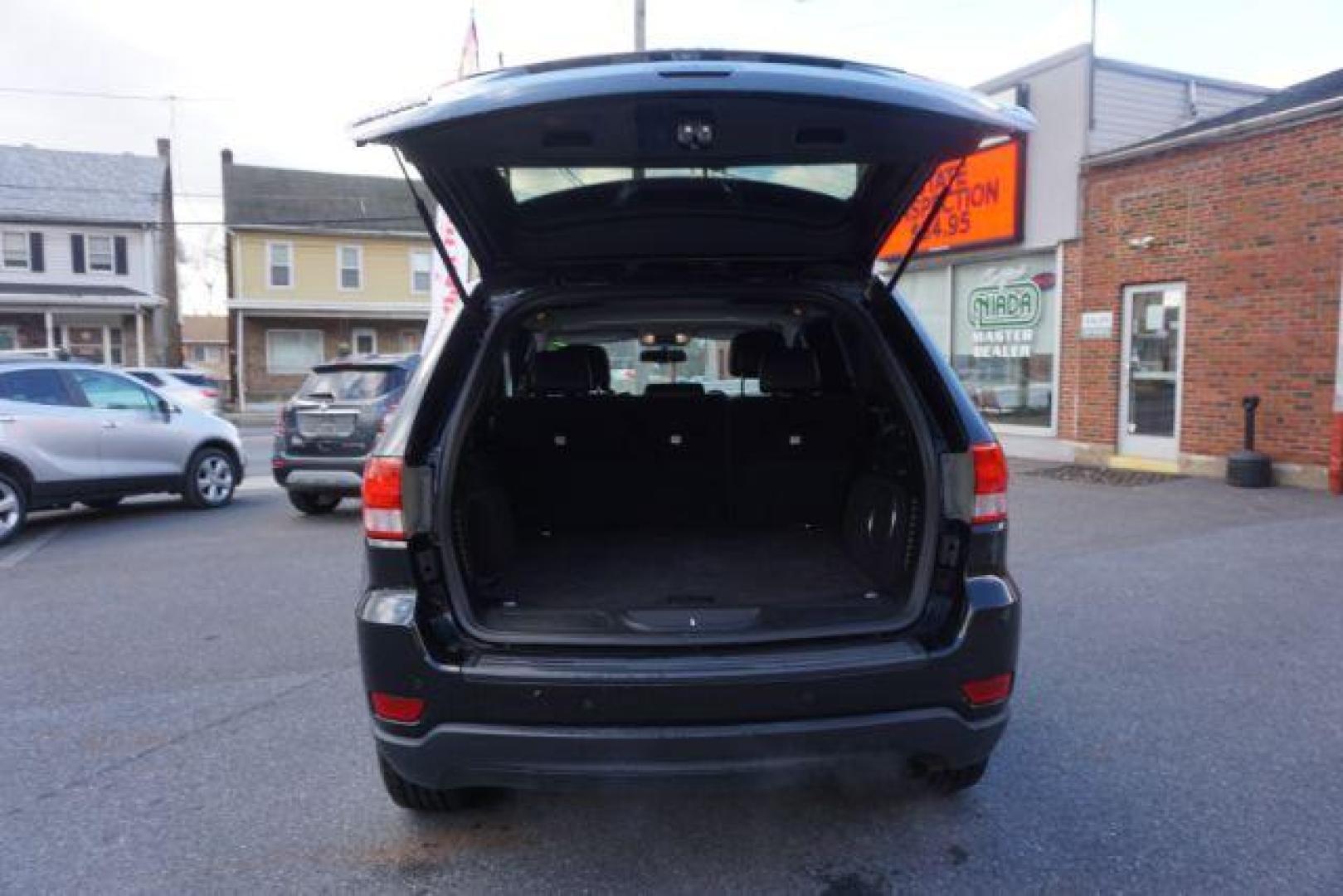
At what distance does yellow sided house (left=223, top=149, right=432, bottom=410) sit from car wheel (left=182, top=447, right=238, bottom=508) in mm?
20119

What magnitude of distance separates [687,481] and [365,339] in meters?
29.2

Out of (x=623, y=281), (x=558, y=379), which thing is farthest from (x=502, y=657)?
(x=558, y=379)

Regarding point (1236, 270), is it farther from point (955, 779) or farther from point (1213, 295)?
point (955, 779)

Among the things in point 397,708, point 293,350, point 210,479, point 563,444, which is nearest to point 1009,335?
point 210,479

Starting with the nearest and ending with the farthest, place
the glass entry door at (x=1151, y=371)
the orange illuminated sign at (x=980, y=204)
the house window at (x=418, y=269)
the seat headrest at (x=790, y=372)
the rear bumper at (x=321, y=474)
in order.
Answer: the seat headrest at (x=790, y=372) < the rear bumper at (x=321, y=474) < the glass entry door at (x=1151, y=371) < the orange illuminated sign at (x=980, y=204) < the house window at (x=418, y=269)

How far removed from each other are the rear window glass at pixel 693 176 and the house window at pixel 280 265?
98.4ft

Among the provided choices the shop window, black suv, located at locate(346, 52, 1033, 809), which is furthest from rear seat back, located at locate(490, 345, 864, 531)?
the shop window

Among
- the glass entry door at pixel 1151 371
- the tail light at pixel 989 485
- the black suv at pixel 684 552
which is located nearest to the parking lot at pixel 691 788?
the black suv at pixel 684 552

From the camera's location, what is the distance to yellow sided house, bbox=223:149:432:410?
98.7ft

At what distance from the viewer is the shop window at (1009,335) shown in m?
13.0

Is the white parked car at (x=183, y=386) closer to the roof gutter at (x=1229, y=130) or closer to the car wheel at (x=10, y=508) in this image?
the car wheel at (x=10, y=508)

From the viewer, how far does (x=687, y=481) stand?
4.61 metres

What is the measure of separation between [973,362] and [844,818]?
1223 centimetres

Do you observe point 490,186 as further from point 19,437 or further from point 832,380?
point 19,437
